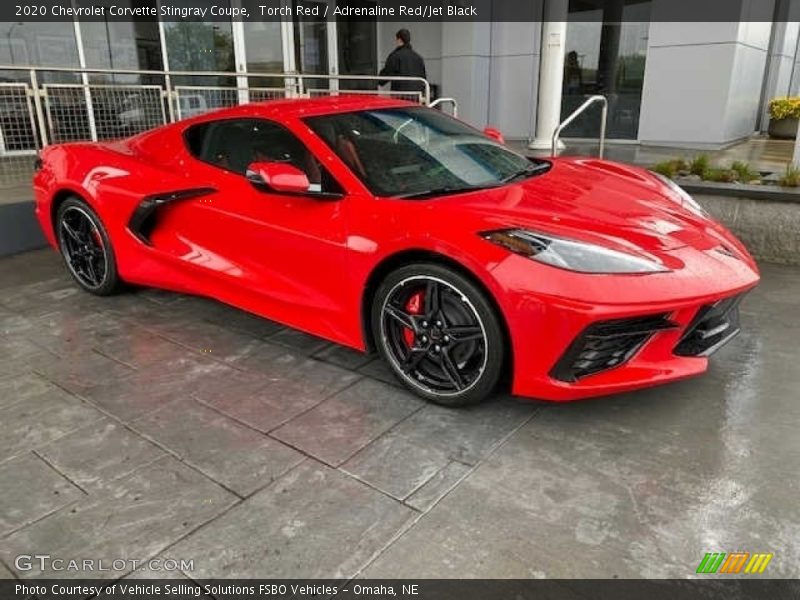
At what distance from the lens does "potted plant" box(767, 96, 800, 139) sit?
10844 mm

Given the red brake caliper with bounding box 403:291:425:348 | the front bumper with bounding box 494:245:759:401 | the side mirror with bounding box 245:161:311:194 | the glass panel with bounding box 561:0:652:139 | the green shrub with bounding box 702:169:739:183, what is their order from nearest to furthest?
the front bumper with bounding box 494:245:759:401
the red brake caliper with bounding box 403:291:425:348
the side mirror with bounding box 245:161:311:194
the green shrub with bounding box 702:169:739:183
the glass panel with bounding box 561:0:652:139

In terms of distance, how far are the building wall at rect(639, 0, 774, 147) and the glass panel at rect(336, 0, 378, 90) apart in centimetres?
540

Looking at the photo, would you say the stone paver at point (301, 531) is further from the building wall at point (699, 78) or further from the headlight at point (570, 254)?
the building wall at point (699, 78)

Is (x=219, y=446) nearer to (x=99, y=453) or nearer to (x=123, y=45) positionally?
(x=99, y=453)

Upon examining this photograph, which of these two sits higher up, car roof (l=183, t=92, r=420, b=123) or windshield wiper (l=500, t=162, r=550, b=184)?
car roof (l=183, t=92, r=420, b=123)

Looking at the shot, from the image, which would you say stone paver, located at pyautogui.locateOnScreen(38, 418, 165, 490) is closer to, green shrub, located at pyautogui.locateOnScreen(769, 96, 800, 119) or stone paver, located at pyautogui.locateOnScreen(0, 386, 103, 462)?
stone paver, located at pyautogui.locateOnScreen(0, 386, 103, 462)

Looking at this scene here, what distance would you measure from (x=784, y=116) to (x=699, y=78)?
2237 mm

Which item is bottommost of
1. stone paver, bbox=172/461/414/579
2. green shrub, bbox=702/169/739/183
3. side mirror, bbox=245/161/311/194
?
stone paver, bbox=172/461/414/579

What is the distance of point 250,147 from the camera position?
140 inches

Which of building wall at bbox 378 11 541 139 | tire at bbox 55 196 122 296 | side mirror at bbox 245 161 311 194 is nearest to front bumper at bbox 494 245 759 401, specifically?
side mirror at bbox 245 161 311 194

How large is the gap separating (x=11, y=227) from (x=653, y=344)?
550cm

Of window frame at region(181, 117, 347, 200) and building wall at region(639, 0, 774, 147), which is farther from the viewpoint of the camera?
building wall at region(639, 0, 774, 147)

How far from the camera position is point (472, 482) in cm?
235

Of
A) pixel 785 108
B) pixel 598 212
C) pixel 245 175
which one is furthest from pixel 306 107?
pixel 785 108
